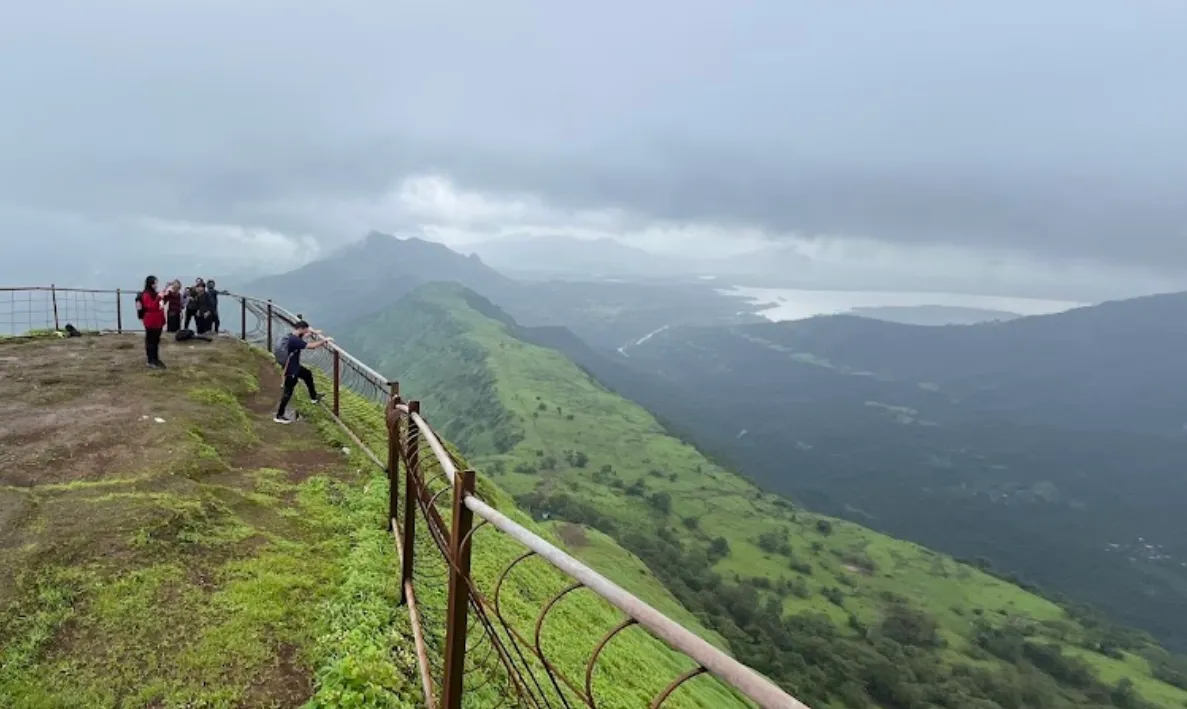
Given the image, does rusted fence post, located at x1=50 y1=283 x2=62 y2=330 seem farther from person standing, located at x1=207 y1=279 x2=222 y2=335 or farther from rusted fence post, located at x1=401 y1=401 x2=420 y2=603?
rusted fence post, located at x1=401 y1=401 x2=420 y2=603

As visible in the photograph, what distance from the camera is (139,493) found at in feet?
28.2

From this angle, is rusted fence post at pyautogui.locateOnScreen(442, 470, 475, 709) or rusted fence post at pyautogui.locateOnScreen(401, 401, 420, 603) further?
rusted fence post at pyautogui.locateOnScreen(401, 401, 420, 603)

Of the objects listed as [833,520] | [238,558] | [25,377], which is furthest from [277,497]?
[833,520]

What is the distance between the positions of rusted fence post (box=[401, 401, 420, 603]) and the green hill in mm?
61855

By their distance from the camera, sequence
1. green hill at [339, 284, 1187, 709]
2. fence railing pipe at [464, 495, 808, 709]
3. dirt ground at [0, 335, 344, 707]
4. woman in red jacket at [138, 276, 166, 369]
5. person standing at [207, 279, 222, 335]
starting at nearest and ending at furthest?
fence railing pipe at [464, 495, 808, 709] < dirt ground at [0, 335, 344, 707] < woman in red jacket at [138, 276, 166, 369] < person standing at [207, 279, 222, 335] < green hill at [339, 284, 1187, 709]

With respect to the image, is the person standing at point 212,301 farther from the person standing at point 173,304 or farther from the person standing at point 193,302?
the person standing at point 173,304

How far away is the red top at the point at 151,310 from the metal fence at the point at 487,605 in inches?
106

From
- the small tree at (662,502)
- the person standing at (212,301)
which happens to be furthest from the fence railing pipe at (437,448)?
the small tree at (662,502)

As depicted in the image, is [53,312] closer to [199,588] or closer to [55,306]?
[55,306]

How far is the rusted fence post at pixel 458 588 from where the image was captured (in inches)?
163

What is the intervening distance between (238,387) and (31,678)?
420 inches

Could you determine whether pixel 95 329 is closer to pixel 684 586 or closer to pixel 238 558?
pixel 238 558

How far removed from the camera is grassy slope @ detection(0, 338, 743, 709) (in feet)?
17.9

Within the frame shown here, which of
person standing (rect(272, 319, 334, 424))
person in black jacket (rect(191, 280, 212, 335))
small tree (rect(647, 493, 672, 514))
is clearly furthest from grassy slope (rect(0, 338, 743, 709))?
small tree (rect(647, 493, 672, 514))
